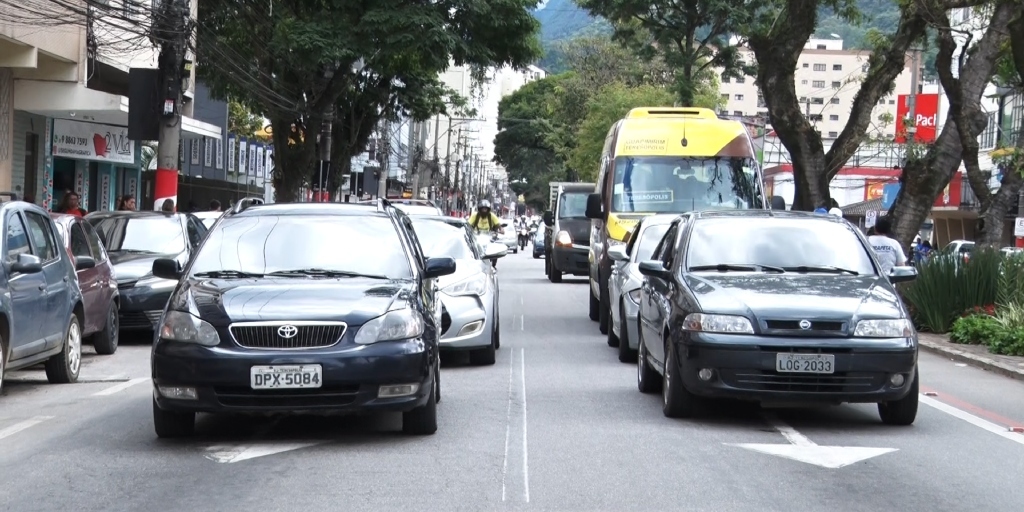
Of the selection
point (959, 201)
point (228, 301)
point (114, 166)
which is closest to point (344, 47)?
point (114, 166)

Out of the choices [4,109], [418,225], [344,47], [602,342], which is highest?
[344,47]

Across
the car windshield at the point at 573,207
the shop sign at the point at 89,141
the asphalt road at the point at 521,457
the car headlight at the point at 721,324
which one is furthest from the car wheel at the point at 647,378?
the car windshield at the point at 573,207

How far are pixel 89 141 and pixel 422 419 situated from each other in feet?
77.8

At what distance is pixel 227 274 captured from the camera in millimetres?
9180

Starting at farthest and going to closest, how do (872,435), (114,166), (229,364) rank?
(114,166) < (872,435) < (229,364)

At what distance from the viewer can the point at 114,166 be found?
3516cm

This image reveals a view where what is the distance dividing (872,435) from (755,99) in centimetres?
15012

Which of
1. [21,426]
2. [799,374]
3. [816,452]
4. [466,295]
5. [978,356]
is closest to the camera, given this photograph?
[816,452]

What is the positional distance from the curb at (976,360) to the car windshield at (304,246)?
7660mm

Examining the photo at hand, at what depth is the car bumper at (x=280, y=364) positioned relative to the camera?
26.8 feet

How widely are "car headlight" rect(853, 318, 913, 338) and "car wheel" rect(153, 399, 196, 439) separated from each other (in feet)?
14.8

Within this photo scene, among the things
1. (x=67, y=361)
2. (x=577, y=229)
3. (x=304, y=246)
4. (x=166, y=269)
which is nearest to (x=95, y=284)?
(x=67, y=361)

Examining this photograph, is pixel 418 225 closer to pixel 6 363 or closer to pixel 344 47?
pixel 6 363

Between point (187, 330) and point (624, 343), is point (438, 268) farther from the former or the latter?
point (624, 343)
